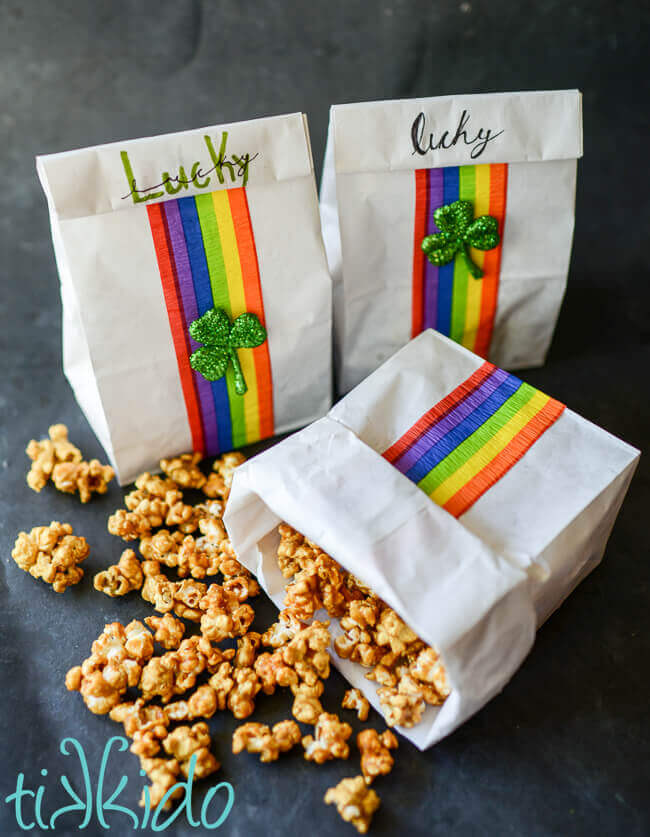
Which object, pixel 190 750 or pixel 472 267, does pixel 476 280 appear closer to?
pixel 472 267

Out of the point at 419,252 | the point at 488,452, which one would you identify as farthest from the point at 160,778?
the point at 419,252

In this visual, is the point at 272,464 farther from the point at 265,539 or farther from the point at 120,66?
the point at 120,66

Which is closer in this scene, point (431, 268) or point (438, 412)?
point (438, 412)

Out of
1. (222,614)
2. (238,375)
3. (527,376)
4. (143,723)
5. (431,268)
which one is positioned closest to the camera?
(143,723)

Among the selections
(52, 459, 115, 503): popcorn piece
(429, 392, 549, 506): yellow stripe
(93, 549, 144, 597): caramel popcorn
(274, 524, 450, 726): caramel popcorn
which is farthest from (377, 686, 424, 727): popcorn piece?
(52, 459, 115, 503): popcorn piece

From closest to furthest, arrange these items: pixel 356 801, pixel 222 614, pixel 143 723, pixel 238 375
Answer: pixel 356 801
pixel 143 723
pixel 222 614
pixel 238 375

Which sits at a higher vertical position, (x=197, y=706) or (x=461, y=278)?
(x=461, y=278)

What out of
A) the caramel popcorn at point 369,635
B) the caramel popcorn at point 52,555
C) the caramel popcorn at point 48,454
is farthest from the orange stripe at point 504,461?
the caramel popcorn at point 48,454

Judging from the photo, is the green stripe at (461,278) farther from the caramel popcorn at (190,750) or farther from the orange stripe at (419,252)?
the caramel popcorn at (190,750)
